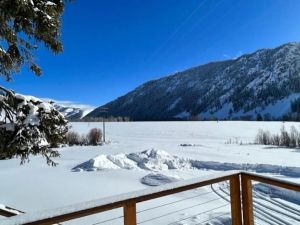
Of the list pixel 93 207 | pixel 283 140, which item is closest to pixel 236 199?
pixel 93 207

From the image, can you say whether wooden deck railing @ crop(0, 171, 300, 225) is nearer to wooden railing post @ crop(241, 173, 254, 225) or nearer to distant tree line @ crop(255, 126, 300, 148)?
wooden railing post @ crop(241, 173, 254, 225)

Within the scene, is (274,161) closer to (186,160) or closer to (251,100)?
(186,160)

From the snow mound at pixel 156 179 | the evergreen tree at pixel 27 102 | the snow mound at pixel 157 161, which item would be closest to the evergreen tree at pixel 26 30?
the evergreen tree at pixel 27 102

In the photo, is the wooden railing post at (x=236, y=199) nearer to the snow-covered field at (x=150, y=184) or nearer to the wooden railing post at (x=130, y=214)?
the snow-covered field at (x=150, y=184)

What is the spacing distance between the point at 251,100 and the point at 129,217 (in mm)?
197446

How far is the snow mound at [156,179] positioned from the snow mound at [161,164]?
1972 millimetres

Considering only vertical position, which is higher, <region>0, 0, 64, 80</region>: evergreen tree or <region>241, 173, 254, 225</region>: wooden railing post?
<region>0, 0, 64, 80</region>: evergreen tree

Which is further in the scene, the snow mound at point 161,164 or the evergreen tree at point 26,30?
the snow mound at point 161,164

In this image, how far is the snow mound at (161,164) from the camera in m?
12.6

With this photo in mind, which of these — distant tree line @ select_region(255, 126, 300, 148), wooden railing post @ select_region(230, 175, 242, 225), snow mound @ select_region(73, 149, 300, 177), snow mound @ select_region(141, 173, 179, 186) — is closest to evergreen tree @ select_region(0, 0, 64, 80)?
wooden railing post @ select_region(230, 175, 242, 225)

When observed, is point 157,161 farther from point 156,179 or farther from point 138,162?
point 156,179

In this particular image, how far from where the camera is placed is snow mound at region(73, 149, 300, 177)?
12.6m

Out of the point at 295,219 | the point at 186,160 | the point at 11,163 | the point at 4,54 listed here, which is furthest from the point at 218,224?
the point at 11,163

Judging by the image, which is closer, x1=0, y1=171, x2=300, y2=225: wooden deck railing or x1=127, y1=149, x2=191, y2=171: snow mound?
x1=0, y1=171, x2=300, y2=225: wooden deck railing
